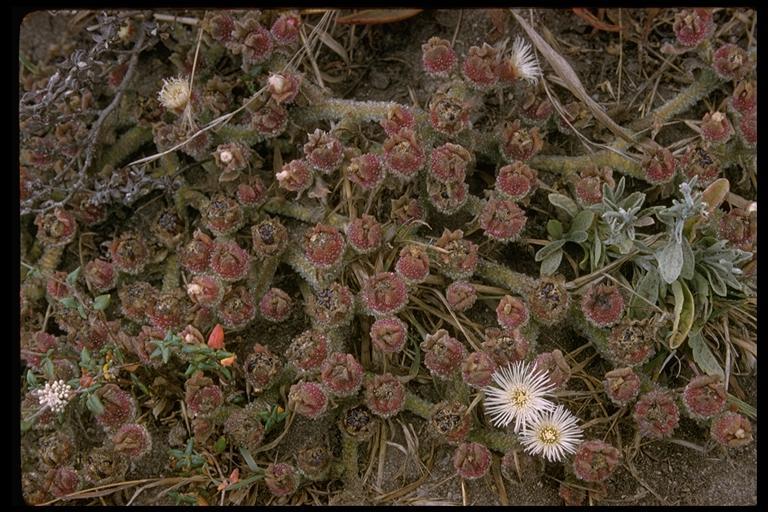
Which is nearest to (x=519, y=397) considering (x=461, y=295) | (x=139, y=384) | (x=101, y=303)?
(x=461, y=295)

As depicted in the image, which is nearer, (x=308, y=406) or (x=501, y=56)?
(x=308, y=406)

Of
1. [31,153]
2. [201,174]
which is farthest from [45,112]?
[201,174]

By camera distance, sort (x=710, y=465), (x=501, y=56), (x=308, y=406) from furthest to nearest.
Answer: (x=501, y=56) < (x=710, y=465) < (x=308, y=406)

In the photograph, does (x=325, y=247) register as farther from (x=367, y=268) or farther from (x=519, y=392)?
(x=519, y=392)

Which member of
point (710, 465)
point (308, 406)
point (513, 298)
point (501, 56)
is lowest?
point (710, 465)

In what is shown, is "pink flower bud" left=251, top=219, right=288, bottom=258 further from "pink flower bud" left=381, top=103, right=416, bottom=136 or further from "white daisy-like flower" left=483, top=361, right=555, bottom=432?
"white daisy-like flower" left=483, top=361, right=555, bottom=432

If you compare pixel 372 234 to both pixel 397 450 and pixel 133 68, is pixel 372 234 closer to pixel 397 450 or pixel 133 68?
pixel 397 450
